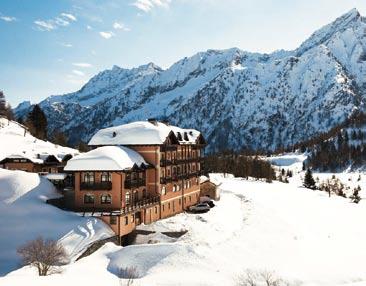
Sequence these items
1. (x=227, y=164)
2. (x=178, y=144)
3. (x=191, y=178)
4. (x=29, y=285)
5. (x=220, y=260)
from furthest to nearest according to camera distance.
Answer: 1. (x=227, y=164)
2. (x=191, y=178)
3. (x=178, y=144)
4. (x=220, y=260)
5. (x=29, y=285)

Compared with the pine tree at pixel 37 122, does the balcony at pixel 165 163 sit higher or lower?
lower

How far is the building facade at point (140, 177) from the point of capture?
211 feet

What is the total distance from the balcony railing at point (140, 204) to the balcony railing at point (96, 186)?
12.3 feet

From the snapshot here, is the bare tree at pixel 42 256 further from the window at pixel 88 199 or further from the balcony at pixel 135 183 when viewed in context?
the balcony at pixel 135 183

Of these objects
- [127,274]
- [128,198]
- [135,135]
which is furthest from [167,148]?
[127,274]

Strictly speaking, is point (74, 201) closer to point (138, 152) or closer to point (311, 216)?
point (138, 152)

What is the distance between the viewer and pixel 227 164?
193500 millimetres

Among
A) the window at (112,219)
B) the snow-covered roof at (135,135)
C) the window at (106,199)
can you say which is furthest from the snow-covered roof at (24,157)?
the window at (112,219)

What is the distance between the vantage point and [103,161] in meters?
64.8

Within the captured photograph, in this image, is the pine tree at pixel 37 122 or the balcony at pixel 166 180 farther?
the pine tree at pixel 37 122

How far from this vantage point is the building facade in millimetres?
64312

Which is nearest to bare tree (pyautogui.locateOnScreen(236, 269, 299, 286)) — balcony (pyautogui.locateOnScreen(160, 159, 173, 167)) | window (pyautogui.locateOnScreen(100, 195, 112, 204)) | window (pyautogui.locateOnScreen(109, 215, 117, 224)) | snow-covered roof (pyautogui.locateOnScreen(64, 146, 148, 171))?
window (pyautogui.locateOnScreen(109, 215, 117, 224))

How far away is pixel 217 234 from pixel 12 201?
27973 mm

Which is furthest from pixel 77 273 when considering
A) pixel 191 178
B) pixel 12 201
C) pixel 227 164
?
pixel 227 164
